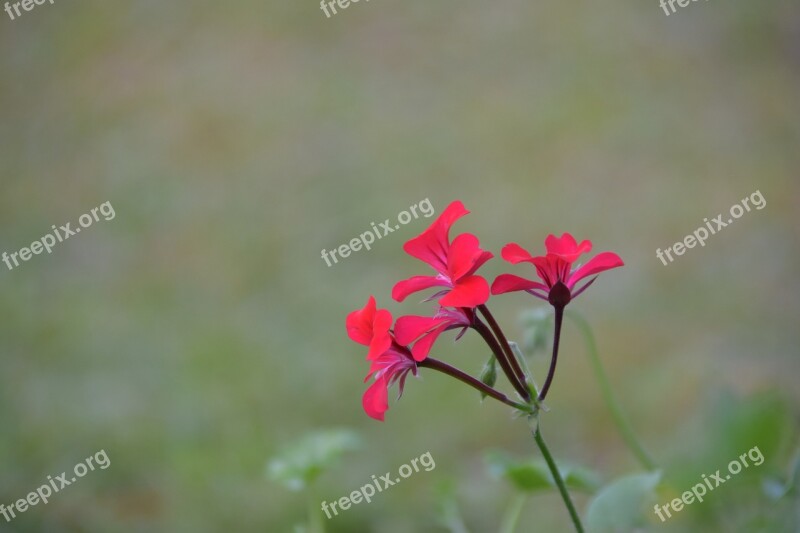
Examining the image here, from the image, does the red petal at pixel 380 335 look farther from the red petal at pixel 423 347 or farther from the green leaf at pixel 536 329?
the green leaf at pixel 536 329

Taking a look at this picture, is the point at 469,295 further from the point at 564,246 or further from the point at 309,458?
the point at 309,458

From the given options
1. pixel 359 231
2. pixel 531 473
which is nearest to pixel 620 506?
pixel 531 473

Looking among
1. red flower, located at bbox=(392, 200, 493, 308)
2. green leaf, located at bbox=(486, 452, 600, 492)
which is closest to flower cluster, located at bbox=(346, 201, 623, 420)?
red flower, located at bbox=(392, 200, 493, 308)

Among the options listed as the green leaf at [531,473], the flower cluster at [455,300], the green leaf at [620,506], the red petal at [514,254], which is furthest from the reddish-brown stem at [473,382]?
the green leaf at [531,473]

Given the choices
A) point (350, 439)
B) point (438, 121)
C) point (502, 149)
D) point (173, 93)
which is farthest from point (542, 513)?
point (173, 93)

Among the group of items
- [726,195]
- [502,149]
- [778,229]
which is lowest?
[778,229]

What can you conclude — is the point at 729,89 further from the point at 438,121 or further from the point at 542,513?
the point at 542,513
